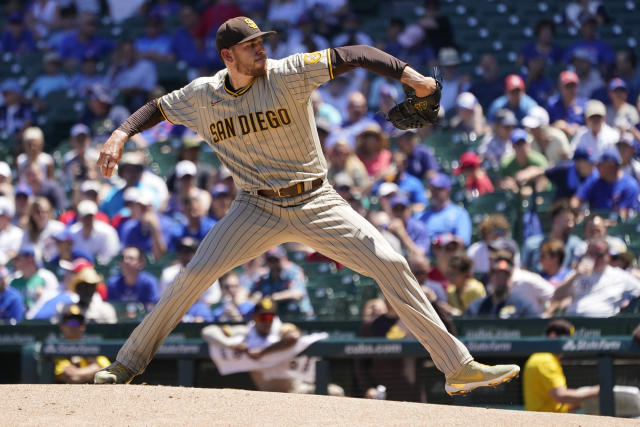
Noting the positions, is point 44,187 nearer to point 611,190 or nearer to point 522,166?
point 522,166

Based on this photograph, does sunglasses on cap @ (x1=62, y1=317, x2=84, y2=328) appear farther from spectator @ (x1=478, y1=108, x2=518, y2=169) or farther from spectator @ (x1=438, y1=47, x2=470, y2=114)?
spectator @ (x1=438, y1=47, x2=470, y2=114)

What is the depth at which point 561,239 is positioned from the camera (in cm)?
862

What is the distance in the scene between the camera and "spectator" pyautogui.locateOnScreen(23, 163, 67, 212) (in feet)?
37.7

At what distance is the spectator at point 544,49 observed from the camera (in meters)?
12.1

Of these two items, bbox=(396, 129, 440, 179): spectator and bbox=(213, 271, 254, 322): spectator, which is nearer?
bbox=(213, 271, 254, 322): spectator

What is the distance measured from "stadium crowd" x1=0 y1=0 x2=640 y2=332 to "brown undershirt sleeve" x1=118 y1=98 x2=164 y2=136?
258cm

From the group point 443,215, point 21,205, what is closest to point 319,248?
point 443,215

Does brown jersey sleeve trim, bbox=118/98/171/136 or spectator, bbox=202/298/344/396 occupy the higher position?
brown jersey sleeve trim, bbox=118/98/171/136

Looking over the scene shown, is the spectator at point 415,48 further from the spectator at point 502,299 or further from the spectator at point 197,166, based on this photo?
the spectator at point 502,299

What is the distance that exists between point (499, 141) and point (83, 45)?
6.24m

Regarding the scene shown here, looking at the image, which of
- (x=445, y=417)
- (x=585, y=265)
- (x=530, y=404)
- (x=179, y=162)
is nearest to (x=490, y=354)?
(x=530, y=404)

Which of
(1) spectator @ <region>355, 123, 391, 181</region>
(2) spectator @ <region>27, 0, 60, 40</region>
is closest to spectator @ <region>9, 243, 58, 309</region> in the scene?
(1) spectator @ <region>355, 123, 391, 181</region>

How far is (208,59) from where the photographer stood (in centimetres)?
1345

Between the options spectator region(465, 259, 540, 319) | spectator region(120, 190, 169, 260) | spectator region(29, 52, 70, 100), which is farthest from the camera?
spectator region(29, 52, 70, 100)
